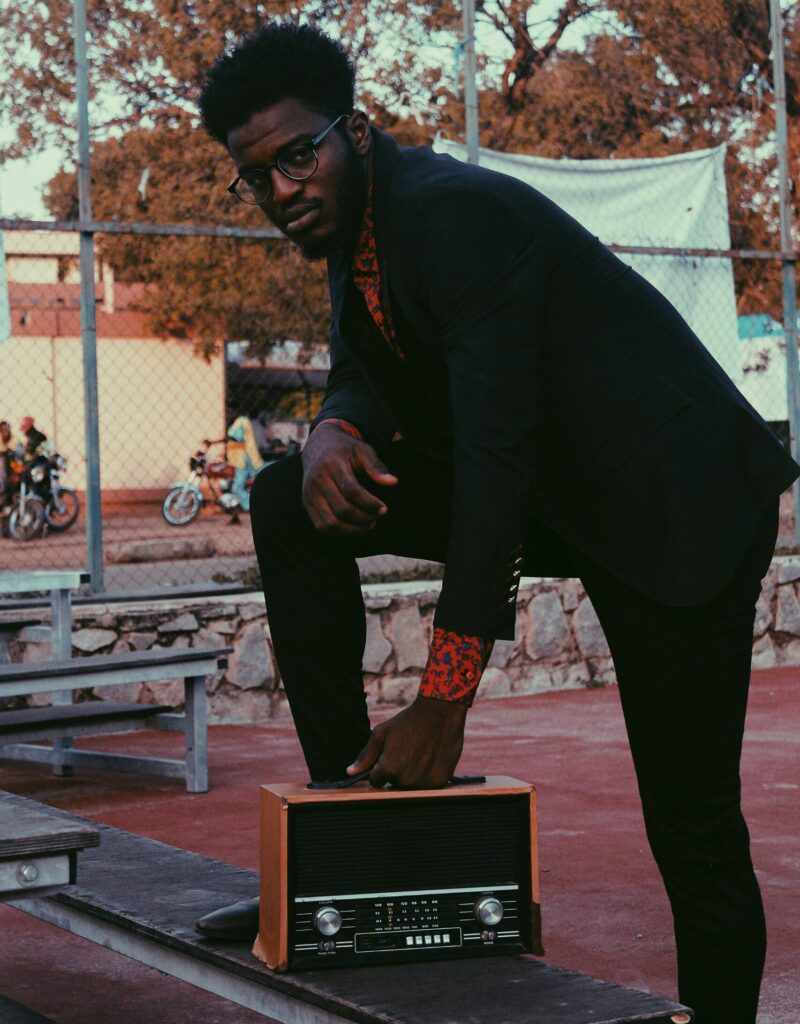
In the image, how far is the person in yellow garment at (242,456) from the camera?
21703 millimetres

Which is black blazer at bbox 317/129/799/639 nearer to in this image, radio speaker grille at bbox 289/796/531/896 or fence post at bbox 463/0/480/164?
A: radio speaker grille at bbox 289/796/531/896

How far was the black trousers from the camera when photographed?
2441 mm

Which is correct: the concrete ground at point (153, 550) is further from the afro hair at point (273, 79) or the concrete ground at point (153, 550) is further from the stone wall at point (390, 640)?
the afro hair at point (273, 79)

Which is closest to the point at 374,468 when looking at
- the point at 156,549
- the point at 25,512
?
the point at 156,549

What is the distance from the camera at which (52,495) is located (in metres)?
20.1

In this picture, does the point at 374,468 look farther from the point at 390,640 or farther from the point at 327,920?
the point at 390,640

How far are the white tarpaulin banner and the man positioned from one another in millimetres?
6722

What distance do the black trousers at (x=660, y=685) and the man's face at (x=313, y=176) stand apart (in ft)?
1.37

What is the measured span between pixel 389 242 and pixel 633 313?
0.41 meters

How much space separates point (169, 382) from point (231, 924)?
2351 cm

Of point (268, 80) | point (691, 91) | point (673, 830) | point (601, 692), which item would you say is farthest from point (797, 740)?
point (691, 91)

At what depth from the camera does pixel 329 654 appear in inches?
102

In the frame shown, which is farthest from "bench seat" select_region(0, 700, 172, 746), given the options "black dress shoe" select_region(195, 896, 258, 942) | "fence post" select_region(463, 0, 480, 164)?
"fence post" select_region(463, 0, 480, 164)

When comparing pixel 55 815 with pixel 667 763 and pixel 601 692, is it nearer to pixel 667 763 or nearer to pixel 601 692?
pixel 667 763
